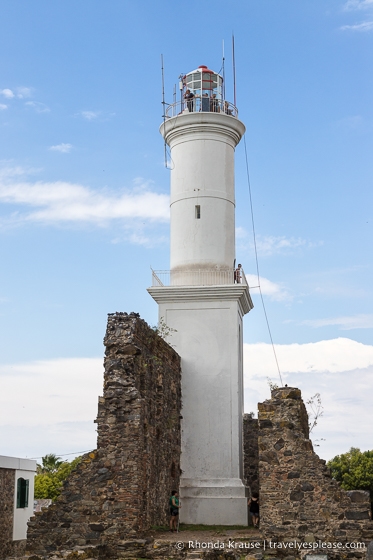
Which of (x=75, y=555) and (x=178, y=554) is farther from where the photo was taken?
(x=178, y=554)

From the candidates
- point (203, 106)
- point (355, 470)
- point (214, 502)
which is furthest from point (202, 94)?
point (355, 470)

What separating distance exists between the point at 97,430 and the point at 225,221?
28.6 feet

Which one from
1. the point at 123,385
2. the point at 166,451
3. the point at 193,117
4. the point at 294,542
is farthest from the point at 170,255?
the point at 294,542

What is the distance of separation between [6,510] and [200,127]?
11791mm

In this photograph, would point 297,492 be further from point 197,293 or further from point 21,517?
point 21,517

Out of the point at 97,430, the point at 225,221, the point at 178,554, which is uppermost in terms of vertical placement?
the point at 225,221

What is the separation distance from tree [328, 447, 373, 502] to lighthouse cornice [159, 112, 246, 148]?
20.7m

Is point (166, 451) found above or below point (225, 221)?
below

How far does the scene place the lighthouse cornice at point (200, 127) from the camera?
23.0 m

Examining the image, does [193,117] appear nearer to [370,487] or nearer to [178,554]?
[178,554]

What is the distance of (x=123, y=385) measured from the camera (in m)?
16.0

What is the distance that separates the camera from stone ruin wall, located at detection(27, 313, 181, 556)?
1545 centimetres

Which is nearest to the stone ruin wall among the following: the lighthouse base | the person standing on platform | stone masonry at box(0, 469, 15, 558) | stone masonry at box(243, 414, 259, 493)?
the person standing on platform

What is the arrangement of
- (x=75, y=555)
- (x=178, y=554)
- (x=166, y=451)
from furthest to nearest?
(x=166, y=451) → (x=178, y=554) → (x=75, y=555)
